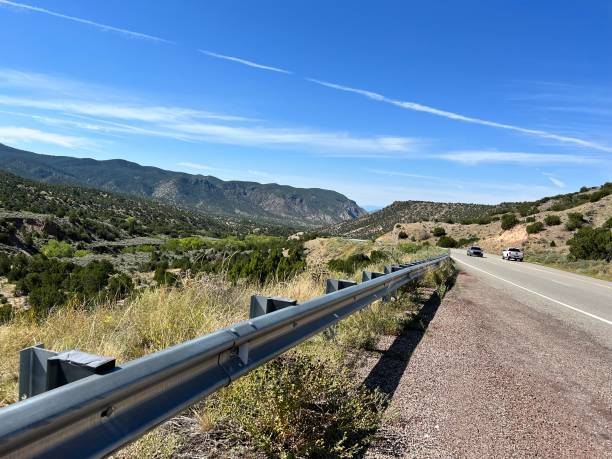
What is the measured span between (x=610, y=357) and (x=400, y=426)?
4.73m

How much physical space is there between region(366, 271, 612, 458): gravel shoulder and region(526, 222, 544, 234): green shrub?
51.9 metres

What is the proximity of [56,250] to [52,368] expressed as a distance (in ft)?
256

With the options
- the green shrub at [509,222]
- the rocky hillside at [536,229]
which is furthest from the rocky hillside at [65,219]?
the green shrub at [509,222]

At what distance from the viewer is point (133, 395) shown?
227 centimetres

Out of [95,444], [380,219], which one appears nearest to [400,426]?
[95,444]

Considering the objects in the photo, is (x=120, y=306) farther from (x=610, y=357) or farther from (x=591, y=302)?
(x=591, y=302)

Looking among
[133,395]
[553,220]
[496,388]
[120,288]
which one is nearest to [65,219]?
[553,220]

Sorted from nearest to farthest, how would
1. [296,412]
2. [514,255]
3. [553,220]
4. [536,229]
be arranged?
1. [296,412]
2. [514,255]
3. [536,229]
4. [553,220]

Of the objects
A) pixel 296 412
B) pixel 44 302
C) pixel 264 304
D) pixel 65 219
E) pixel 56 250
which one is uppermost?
pixel 264 304

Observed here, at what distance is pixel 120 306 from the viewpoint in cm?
671

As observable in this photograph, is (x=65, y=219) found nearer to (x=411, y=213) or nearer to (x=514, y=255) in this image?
(x=411, y=213)

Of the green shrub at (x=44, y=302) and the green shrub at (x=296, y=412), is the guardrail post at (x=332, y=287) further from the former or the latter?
the green shrub at (x=44, y=302)

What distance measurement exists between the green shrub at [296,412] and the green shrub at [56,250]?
73.9m

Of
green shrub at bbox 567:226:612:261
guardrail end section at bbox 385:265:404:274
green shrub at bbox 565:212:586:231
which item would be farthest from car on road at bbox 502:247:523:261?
guardrail end section at bbox 385:265:404:274
